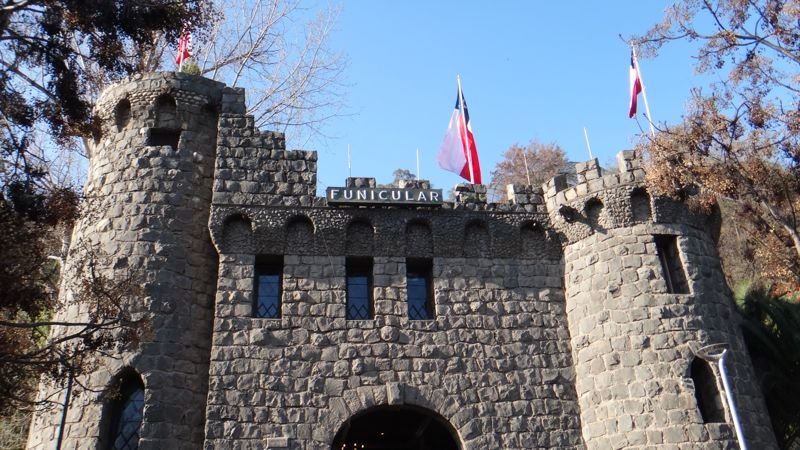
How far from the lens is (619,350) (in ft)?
48.0

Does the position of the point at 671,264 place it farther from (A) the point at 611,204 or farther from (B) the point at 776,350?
(B) the point at 776,350

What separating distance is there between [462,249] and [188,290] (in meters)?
5.70

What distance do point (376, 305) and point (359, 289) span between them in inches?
27.1

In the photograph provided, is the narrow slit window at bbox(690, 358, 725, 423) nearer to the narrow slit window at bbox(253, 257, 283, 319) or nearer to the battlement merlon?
the battlement merlon

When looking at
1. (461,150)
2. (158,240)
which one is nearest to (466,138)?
(461,150)

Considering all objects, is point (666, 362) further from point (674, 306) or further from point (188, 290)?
point (188, 290)

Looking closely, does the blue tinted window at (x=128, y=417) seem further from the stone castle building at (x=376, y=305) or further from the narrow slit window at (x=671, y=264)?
the narrow slit window at (x=671, y=264)

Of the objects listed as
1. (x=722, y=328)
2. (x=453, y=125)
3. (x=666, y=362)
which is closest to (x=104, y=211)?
(x=453, y=125)

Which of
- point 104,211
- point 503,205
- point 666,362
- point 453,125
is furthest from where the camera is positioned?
point 453,125

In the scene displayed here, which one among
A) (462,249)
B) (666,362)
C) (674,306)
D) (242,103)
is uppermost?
(242,103)

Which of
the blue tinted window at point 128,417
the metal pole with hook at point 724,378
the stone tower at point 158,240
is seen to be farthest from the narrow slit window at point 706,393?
the blue tinted window at point 128,417

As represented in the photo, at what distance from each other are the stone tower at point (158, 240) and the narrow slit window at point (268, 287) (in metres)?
0.93

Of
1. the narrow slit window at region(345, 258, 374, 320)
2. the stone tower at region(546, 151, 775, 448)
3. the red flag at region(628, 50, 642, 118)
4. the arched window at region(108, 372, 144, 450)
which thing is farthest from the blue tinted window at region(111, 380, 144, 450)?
the red flag at region(628, 50, 642, 118)

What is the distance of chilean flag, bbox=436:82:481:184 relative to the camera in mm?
18792
